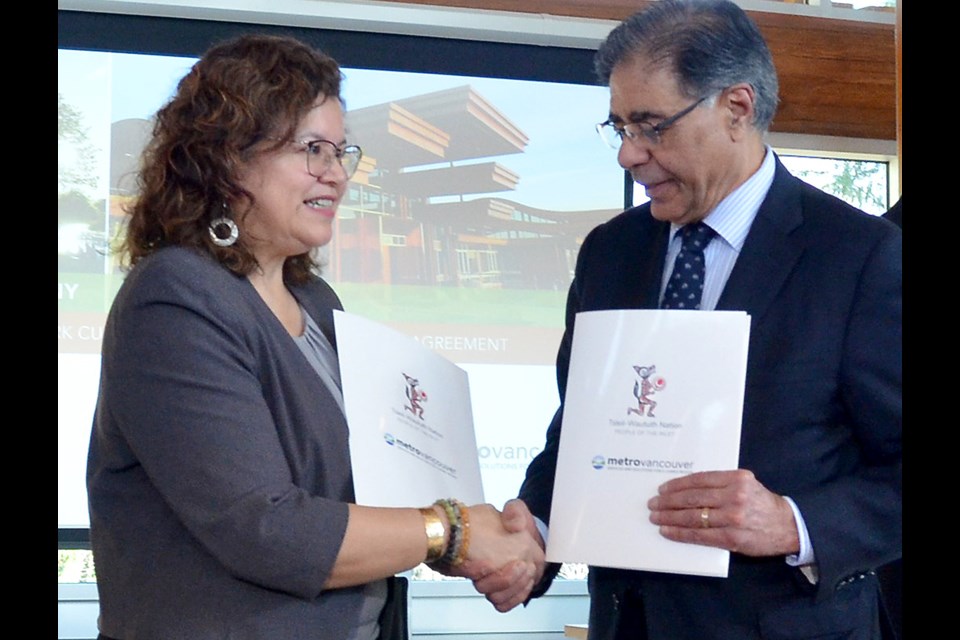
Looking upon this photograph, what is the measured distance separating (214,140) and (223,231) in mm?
160

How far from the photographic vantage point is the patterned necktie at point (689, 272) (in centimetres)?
212

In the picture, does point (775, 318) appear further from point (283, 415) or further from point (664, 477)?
point (283, 415)

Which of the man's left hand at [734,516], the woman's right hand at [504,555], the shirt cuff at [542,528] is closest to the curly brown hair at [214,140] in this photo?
the woman's right hand at [504,555]

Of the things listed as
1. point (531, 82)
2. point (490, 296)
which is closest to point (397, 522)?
point (490, 296)

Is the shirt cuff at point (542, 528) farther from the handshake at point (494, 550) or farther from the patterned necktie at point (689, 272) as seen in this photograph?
the patterned necktie at point (689, 272)

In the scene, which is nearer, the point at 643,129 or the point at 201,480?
the point at 201,480

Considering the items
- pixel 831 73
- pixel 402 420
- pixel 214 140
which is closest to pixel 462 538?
pixel 402 420

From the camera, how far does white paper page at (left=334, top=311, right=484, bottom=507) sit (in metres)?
2.01

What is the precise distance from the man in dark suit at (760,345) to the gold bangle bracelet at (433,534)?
24cm

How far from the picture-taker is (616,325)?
6.53 feet

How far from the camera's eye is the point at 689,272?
7.00 feet

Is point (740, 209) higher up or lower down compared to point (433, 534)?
higher up

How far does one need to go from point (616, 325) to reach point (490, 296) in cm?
292

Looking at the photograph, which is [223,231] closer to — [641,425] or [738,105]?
[641,425]
